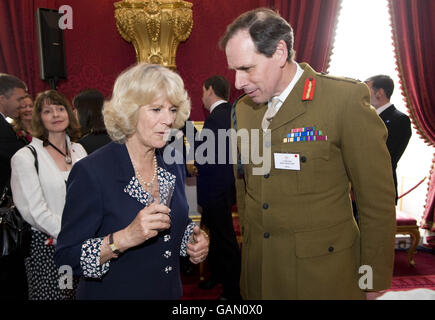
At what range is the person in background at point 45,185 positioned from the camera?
227 centimetres

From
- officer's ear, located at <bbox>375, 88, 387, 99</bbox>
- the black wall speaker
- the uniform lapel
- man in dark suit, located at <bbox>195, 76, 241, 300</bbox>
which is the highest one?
the black wall speaker

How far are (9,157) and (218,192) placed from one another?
180 centimetres

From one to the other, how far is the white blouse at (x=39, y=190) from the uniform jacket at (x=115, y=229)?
0.90 m

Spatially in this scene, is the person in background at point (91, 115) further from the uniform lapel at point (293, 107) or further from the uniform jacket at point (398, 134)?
the uniform jacket at point (398, 134)

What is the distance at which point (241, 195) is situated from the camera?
6.75ft

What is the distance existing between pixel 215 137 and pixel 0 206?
6.37 ft

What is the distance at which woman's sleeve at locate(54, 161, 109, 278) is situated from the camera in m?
1.36

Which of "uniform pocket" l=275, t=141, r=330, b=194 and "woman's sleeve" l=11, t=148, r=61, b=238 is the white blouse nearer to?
"woman's sleeve" l=11, t=148, r=61, b=238

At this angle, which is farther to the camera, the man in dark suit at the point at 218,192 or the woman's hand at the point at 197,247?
the man in dark suit at the point at 218,192

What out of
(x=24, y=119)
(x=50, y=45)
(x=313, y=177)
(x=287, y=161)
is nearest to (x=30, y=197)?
(x=24, y=119)

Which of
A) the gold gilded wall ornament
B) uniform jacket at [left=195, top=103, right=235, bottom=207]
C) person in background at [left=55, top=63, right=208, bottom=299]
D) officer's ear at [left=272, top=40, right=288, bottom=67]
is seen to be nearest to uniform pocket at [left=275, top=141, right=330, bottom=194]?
officer's ear at [left=272, top=40, right=288, bottom=67]

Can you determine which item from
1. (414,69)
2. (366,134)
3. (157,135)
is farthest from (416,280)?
(157,135)

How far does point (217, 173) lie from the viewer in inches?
143

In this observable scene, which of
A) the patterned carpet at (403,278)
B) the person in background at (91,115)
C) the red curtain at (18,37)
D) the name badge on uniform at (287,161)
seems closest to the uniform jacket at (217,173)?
the patterned carpet at (403,278)
